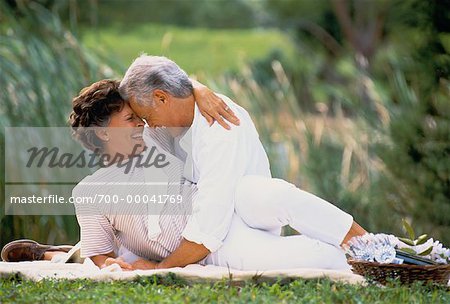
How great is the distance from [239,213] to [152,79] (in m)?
0.72

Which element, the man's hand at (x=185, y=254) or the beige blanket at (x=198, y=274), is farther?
the man's hand at (x=185, y=254)

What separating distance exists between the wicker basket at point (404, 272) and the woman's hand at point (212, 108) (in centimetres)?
90

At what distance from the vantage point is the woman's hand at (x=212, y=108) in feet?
13.8

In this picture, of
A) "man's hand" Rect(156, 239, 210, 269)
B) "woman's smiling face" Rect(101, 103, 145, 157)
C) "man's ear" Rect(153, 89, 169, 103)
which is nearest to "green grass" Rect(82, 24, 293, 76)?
"woman's smiling face" Rect(101, 103, 145, 157)

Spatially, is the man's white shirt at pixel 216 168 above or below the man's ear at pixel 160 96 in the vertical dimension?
below

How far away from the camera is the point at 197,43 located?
17.6 m

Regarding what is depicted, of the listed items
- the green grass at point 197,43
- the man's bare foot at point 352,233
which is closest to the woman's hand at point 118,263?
the man's bare foot at point 352,233

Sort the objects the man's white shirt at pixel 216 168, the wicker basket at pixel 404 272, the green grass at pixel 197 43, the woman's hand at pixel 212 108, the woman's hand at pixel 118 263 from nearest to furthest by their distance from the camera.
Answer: the wicker basket at pixel 404 272 → the man's white shirt at pixel 216 168 → the woman's hand at pixel 118 263 → the woman's hand at pixel 212 108 → the green grass at pixel 197 43

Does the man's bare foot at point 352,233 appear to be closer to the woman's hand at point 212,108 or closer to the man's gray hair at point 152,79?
the woman's hand at point 212,108

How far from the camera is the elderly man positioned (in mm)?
3992

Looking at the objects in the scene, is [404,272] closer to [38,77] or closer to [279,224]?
[279,224]

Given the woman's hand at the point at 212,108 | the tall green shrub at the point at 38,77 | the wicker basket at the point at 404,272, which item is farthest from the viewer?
the tall green shrub at the point at 38,77

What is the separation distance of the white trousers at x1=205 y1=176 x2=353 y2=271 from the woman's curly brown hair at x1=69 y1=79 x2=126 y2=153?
0.71m

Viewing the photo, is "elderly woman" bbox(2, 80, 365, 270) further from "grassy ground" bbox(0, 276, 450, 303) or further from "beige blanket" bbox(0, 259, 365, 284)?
"grassy ground" bbox(0, 276, 450, 303)
